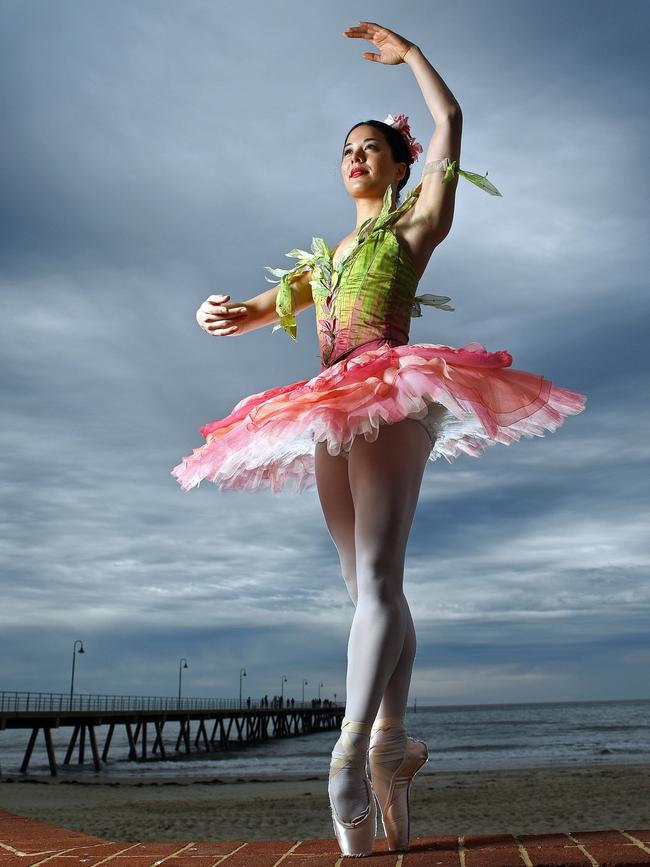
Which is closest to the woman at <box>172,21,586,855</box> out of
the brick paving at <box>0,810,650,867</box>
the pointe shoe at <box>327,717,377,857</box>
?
the pointe shoe at <box>327,717,377,857</box>

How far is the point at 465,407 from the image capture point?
2084mm

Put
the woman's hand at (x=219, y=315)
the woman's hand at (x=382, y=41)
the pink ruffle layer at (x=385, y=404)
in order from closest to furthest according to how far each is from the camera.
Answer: the pink ruffle layer at (x=385, y=404)
the woman's hand at (x=382, y=41)
the woman's hand at (x=219, y=315)

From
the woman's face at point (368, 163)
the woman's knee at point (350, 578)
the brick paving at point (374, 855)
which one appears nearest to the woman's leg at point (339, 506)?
the woman's knee at point (350, 578)

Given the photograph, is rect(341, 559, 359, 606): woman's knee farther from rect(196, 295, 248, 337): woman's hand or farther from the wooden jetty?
the wooden jetty

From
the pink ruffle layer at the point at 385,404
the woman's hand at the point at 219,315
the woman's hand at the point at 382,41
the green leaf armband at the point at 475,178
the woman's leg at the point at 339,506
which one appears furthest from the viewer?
the woman's hand at the point at 219,315

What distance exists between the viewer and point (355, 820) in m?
1.99

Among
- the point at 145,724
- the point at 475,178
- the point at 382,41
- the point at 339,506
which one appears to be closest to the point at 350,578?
the point at 339,506

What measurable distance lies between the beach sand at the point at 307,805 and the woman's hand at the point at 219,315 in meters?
5.91

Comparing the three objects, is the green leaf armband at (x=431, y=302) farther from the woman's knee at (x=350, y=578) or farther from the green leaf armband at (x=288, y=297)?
the woman's knee at (x=350, y=578)

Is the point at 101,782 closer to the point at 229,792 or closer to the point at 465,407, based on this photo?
the point at 229,792

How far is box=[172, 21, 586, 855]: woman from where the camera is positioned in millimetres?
2080

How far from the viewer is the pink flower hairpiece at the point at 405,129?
280 centimetres

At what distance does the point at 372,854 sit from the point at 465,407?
3.82 ft

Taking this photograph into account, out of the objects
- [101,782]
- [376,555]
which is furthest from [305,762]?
[376,555]
